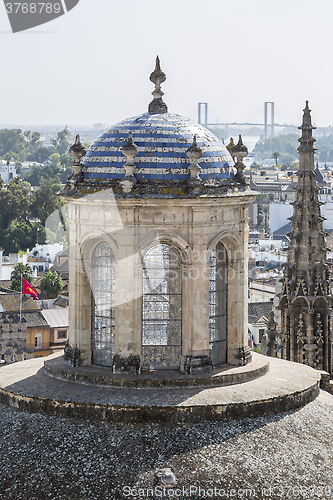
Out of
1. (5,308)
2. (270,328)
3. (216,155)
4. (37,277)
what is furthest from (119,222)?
(37,277)

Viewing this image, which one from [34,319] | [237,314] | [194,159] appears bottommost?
[34,319]

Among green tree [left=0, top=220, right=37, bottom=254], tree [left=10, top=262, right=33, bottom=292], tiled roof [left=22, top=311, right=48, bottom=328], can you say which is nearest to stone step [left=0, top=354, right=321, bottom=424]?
tiled roof [left=22, top=311, right=48, bottom=328]

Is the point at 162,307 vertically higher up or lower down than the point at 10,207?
lower down

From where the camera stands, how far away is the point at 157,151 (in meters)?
24.4

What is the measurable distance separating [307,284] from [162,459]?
17.5 metres

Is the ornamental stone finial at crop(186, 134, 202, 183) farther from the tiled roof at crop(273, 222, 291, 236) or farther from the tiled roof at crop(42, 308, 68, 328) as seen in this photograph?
the tiled roof at crop(273, 222, 291, 236)

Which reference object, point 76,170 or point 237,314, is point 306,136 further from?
point 76,170

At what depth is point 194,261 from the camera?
24.3m

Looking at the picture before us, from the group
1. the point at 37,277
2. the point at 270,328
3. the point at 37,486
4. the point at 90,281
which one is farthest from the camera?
the point at 37,277

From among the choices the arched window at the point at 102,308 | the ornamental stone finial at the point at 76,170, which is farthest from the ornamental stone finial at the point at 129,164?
the arched window at the point at 102,308

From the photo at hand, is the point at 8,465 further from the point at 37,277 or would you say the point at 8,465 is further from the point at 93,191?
the point at 37,277

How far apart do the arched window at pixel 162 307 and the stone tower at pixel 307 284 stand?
41.2 ft

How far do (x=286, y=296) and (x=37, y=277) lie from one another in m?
112
